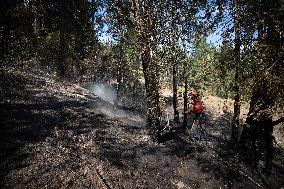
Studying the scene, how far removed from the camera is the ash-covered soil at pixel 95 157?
8289 millimetres

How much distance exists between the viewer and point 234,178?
10.1 metres

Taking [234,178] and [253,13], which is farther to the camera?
[253,13]

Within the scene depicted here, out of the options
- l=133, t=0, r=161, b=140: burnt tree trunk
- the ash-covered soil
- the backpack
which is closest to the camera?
the ash-covered soil

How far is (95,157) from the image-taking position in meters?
9.41

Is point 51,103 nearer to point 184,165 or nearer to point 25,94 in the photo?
point 25,94

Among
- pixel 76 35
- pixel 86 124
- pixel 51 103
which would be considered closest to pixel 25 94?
pixel 51 103

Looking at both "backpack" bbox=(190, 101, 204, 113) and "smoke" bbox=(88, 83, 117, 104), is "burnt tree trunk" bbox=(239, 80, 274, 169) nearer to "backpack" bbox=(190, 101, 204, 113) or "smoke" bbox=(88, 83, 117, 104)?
"backpack" bbox=(190, 101, 204, 113)

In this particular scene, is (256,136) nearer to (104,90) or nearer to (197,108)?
(197,108)

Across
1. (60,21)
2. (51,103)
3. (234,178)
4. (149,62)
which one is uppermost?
(60,21)

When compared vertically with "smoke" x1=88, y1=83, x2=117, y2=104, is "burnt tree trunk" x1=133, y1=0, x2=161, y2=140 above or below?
above

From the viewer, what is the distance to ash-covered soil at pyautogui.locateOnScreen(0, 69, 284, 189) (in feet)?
27.2

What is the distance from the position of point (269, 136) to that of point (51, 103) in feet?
30.1

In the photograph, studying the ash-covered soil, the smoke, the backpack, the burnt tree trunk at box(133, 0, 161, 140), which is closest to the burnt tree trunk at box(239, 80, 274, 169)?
the ash-covered soil

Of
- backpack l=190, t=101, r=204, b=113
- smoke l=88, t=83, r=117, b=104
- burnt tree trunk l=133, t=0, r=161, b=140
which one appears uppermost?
burnt tree trunk l=133, t=0, r=161, b=140
